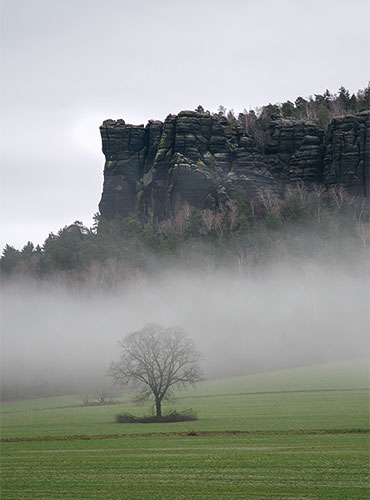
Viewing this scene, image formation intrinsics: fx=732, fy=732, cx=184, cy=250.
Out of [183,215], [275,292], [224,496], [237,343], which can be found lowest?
[224,496]

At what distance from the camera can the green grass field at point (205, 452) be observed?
30517 millimetres

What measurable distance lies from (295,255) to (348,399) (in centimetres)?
7822

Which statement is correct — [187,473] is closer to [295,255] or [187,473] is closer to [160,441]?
[160,441]

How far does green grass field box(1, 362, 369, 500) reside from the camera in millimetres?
30517

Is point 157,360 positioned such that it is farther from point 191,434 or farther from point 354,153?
point 354,153

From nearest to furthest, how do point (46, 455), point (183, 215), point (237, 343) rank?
point (46, 455) < point (237, 343) < point (183, 215)

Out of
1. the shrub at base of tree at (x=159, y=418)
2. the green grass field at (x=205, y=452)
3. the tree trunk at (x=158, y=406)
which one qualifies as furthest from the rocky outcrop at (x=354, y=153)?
the tree trunk at (x=158, y=406)

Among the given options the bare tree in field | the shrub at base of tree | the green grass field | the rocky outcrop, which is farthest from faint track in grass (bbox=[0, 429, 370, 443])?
the rocky outcrop

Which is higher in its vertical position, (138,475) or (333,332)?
(333,332)

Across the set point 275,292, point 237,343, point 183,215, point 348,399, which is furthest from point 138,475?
point 183,215

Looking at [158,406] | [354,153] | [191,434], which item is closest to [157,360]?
[158,406]

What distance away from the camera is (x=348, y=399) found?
6544cm

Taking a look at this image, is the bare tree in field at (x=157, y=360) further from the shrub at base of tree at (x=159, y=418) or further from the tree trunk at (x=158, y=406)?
the shrub at base of tree at (x=159, y=418)

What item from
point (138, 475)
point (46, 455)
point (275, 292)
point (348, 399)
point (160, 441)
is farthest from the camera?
point (275, 292)
